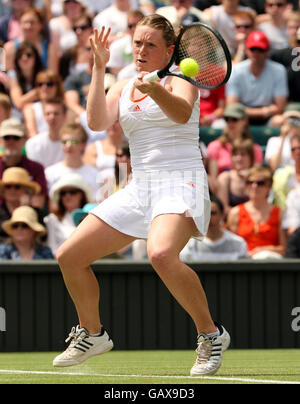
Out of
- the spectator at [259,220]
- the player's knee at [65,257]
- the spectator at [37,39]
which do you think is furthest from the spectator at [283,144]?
the player's knee at [65,257]

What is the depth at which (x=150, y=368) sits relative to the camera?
612cm

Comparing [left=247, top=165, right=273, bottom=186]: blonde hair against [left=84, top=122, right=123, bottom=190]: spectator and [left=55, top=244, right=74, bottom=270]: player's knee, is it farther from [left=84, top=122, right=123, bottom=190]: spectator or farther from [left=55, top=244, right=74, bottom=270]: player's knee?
[left=55, top=244, right=74, bottom=270]: player's knee

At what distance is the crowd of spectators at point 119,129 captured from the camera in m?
8.99

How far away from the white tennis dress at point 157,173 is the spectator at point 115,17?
21.5 feet

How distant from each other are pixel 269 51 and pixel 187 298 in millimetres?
6699

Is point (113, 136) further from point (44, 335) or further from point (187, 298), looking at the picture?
point (187, 298)

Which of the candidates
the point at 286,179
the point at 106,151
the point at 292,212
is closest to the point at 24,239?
the point at 106,151

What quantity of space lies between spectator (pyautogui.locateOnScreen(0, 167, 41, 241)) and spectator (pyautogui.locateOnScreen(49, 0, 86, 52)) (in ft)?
9.93

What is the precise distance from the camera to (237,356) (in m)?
7.45

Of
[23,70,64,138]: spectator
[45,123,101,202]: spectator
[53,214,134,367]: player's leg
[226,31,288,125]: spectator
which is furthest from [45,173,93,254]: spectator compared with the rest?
[53,214,134,367]: player's leg

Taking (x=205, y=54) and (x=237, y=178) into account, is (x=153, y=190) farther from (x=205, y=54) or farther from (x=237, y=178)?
(x=237, y=178)

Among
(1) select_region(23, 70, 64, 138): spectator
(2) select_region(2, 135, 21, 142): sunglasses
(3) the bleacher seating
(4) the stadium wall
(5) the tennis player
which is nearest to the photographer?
(5) the tennis player

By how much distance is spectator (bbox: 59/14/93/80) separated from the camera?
1165 centimetres

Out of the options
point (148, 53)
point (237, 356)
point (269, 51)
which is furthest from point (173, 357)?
point (269, 51)
